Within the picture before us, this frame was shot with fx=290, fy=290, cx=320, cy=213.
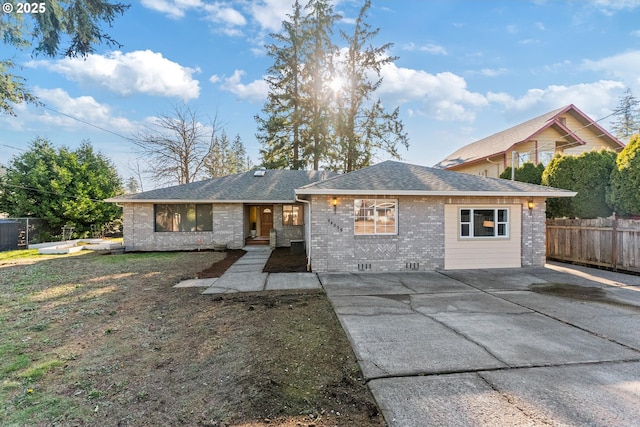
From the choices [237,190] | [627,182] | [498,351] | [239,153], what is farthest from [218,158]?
[498,351]

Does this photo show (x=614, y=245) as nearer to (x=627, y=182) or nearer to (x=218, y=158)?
(x=627, y=182)

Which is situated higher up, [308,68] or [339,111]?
[308,68]

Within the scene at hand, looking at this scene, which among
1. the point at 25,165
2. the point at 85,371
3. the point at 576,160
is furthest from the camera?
the point at 25,165

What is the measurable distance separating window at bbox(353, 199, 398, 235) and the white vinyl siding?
68.4 inches

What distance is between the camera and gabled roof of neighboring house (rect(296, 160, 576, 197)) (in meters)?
8.43

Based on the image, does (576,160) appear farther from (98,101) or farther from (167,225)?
(98,101)

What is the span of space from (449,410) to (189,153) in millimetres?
24446

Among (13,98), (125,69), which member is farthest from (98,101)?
(13,98)

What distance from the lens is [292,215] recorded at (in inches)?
612

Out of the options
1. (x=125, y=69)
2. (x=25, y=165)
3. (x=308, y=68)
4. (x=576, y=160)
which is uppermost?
(x=308, y=68)

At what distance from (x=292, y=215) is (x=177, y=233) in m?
5.76

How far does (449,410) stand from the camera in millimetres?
2559

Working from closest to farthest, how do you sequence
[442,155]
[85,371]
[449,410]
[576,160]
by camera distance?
1. [449,410]
2. [85,371]
3. [576,160]
4. [442,155]

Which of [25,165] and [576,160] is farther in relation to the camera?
[25,165]
